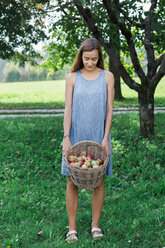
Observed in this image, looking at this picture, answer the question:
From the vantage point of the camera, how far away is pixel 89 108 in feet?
10.3

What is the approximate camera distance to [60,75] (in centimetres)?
7631

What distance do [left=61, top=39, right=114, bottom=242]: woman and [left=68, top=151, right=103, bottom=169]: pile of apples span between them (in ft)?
0.45

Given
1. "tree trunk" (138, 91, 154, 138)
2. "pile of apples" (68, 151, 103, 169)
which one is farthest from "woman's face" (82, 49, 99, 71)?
"tree trunk" (138, 91, 154, 138)

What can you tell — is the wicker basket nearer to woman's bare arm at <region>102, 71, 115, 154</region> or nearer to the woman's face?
woman's bare arm at <region>102, 71, 115, 154</region>

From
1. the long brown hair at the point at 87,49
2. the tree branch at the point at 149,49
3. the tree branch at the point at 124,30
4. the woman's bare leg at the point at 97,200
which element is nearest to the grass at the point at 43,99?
the tree branch at the point at 149,49

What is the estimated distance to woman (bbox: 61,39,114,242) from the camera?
10.2 ft

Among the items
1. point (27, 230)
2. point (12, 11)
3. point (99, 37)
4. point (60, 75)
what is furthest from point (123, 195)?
point (60, 75)

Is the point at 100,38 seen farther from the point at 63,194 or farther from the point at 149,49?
the point at 63,194

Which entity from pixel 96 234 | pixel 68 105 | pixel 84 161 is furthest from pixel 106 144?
pixel 96 234

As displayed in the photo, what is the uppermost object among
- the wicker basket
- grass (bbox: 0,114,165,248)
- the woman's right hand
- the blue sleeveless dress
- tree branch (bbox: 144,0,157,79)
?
tree branch (bbox: 144,0,157,79)

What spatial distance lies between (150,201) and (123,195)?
46 centimetres

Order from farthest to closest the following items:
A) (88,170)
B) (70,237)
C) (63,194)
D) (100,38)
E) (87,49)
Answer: (100,38) → (63,194) → (70,237) → (87,49) → (88,170)

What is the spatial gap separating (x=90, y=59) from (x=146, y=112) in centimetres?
420

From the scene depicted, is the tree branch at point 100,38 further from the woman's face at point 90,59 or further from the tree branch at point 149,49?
the woman's face at point 90,59
